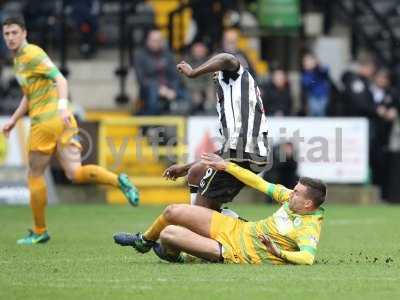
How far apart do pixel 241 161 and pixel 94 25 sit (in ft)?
40.6

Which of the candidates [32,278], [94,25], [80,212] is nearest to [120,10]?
[94,25]

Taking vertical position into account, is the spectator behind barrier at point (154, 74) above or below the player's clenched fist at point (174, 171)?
above

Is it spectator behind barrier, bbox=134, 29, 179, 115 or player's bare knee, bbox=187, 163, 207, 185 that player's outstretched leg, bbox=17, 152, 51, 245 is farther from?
spectator behind barrier, bbox=134, 29, 179, 115

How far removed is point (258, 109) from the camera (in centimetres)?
1160

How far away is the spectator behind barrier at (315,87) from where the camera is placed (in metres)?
22.2

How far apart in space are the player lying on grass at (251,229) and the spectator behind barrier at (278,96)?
11.0 metres

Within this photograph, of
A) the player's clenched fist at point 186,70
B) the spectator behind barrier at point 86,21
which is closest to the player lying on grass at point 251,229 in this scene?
the player's clenched fist at point 186,70

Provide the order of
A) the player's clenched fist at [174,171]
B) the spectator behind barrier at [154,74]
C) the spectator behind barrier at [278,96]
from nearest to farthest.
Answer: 1. the player's clenched fist at [174,171]
2. the spectator behind barrier at [154,74]
3. the spectator behind barrier at [278,96]

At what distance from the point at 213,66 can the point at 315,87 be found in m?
11.3

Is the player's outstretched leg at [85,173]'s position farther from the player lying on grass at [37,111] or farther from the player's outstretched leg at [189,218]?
the player's outstretched leg at [189,218]

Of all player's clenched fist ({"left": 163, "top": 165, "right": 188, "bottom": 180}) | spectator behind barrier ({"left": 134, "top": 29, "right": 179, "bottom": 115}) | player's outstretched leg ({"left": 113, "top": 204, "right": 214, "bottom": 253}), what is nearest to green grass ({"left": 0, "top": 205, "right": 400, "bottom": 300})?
player's outstretched leg ({"left": 113, "top": 204, "right": 214, "bottom": 253})

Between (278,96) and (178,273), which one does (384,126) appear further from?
(178,273)

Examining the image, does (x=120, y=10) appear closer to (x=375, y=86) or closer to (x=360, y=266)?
(x=375, y=86)

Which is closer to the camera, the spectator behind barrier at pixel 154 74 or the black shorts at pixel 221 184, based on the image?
the black shorts at pixel 221 184
